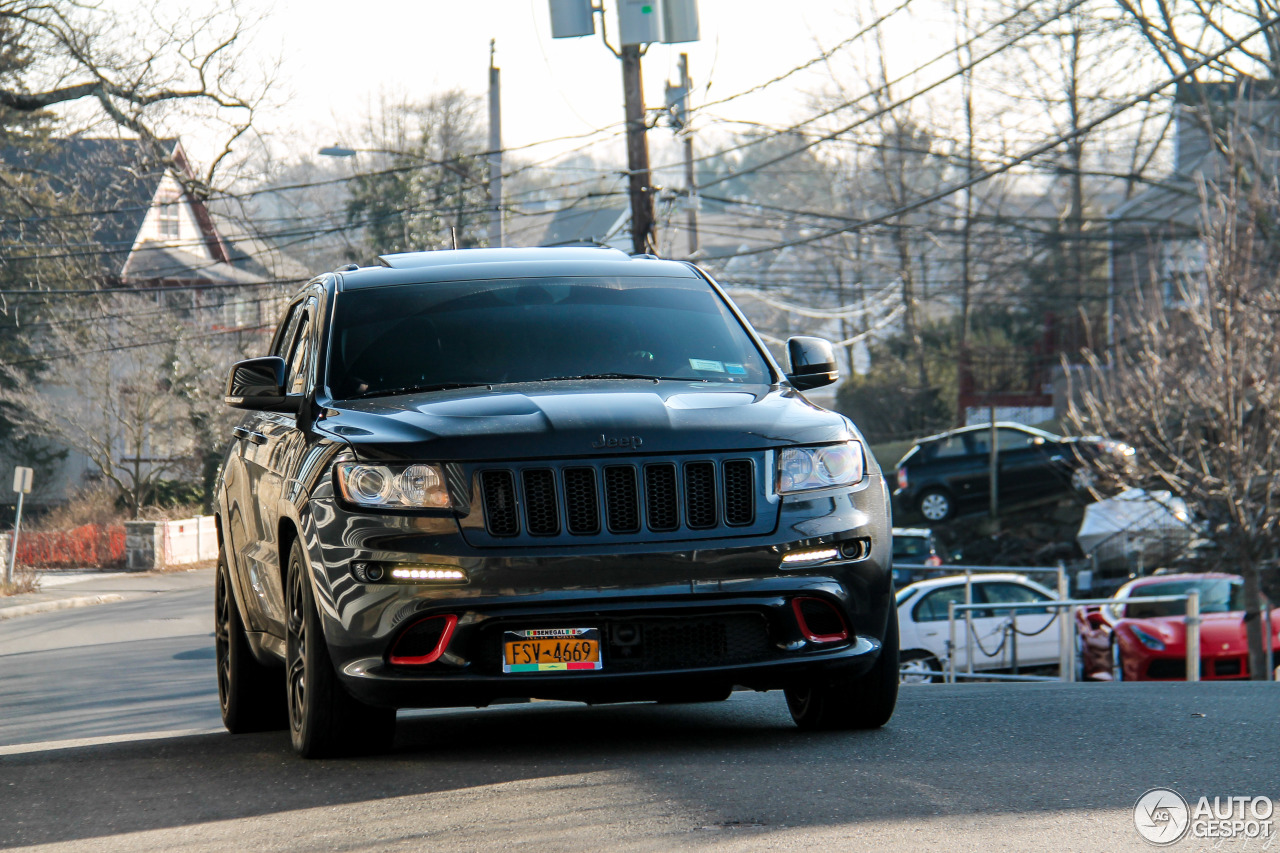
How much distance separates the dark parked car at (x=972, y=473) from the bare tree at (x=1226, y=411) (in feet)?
35.3

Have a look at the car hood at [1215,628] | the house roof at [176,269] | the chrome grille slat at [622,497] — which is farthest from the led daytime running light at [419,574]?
the house roof at [176,269]

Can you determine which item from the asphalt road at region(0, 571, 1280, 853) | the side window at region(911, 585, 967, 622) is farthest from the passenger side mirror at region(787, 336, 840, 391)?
the side window at region(911, 585, 967, 622)

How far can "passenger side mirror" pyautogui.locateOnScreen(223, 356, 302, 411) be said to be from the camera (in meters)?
5.93

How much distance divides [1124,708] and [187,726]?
11.2 meters

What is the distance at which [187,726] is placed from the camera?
52.0 feet

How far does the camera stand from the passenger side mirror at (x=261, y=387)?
5930mm

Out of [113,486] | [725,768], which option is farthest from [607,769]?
[113,486]

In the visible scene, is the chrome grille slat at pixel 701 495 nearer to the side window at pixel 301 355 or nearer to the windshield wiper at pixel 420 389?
the windshield wiper at pixel 420 389

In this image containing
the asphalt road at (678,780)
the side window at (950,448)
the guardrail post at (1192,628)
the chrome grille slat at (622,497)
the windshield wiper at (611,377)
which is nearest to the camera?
the asphalt road at (678,780)

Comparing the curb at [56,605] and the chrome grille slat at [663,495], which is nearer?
the chrome grille slat at [663,495]

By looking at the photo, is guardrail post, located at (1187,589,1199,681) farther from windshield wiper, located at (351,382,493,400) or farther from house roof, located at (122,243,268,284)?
house roof, located at (122,243,268,284)

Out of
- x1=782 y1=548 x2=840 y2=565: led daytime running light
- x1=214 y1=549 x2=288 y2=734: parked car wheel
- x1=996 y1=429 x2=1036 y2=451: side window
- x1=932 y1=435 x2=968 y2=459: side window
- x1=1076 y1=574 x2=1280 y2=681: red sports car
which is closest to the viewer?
x1=782 y1=548 x2=840 y2=565: led daytime running light

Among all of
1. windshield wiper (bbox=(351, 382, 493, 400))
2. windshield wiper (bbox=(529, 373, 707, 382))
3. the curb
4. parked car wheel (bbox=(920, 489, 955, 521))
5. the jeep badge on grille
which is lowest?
the curb

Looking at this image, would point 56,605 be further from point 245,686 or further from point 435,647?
point 435,647
